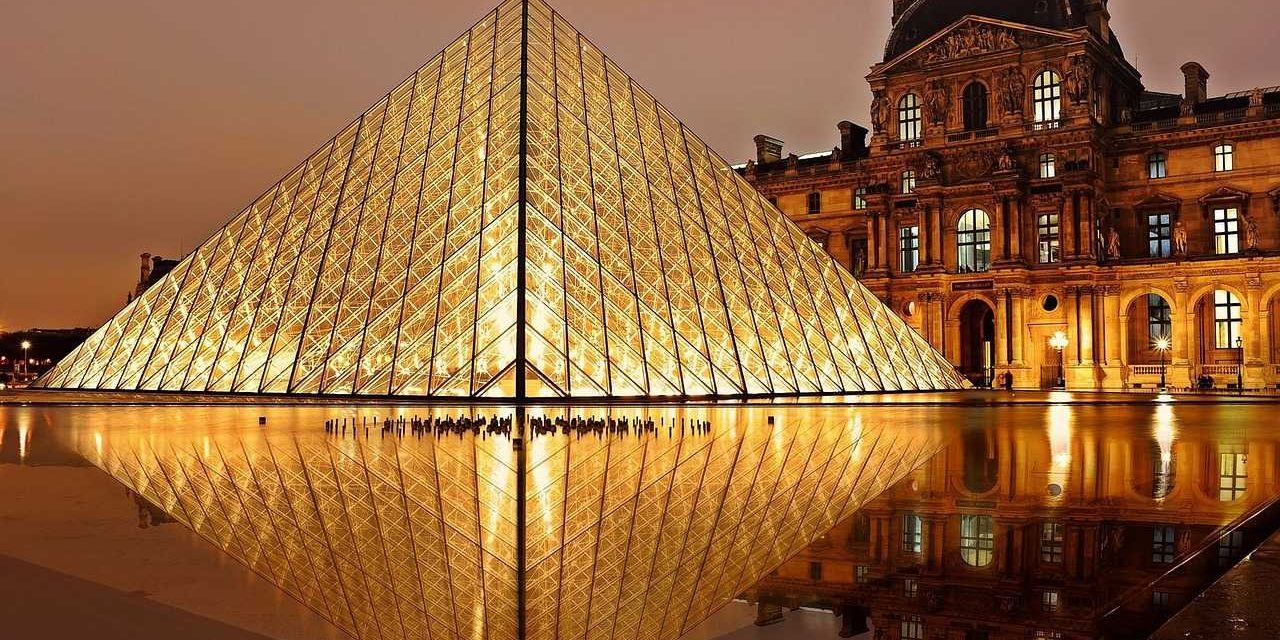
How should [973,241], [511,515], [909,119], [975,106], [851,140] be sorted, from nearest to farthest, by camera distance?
[511,515] → [975,106] → [973,241] → [909,119] → [851,140]

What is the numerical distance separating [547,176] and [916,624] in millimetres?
21068

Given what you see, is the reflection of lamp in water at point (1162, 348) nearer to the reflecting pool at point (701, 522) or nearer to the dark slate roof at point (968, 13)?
the dark slate roof at point (968, 13)

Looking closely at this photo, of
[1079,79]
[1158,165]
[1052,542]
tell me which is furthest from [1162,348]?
[1052,542]

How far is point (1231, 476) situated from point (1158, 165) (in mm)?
38365

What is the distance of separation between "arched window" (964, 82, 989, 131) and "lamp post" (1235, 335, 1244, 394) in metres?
12.6

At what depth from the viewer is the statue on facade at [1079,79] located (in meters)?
43.6

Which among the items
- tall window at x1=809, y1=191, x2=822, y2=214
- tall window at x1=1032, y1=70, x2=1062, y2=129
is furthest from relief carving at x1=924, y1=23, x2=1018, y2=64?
tall window at x1=809, y1=191, x2=822, y2=214

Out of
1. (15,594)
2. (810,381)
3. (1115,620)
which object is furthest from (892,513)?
(810,381)

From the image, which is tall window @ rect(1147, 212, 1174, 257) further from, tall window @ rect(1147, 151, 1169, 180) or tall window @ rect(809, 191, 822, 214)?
tall window @ rect(809, 191, 822, 214)

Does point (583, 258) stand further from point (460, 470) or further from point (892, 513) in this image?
point (892, 513)

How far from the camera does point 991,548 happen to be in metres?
6.30

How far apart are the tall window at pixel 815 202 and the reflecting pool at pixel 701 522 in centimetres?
3757

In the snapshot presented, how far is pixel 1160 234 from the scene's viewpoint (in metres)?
44.8

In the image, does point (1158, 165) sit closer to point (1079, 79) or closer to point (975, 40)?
point (1079, 79)
